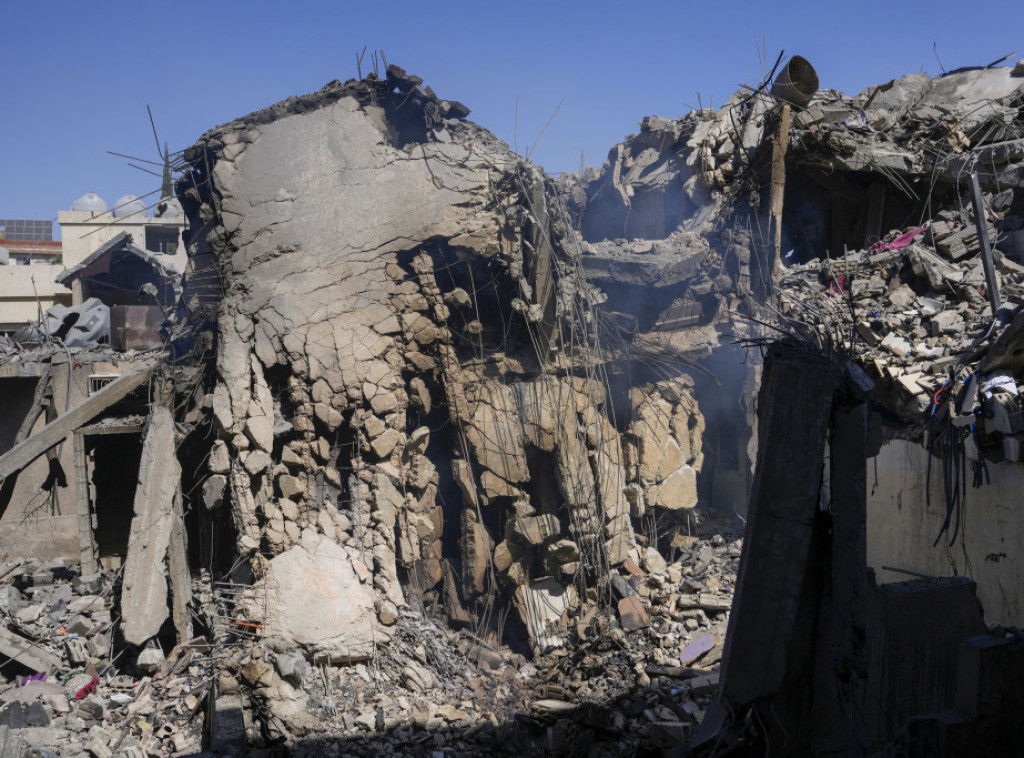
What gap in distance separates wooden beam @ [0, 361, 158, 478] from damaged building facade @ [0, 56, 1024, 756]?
26 millimetres

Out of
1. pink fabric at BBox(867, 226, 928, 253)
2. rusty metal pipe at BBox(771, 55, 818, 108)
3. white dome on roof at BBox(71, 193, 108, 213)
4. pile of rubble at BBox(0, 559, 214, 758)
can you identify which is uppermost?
white dome on roof at BBox(71, 193, 108, 213)

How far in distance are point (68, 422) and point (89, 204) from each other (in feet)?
76.9

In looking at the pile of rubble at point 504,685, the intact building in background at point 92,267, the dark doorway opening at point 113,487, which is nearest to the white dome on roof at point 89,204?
the intact building in background at point 92,267

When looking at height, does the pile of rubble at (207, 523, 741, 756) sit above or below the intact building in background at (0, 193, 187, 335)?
below

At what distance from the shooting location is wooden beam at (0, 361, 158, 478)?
585 cm

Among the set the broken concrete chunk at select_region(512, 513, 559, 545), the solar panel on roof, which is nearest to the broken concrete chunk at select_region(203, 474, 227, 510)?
the broken concrete chunk at select_region(512, 513, 559, 545)

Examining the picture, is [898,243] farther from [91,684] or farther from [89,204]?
[89,204]

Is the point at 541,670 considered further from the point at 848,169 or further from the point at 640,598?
the point at 848,169

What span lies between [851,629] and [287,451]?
13.8ft

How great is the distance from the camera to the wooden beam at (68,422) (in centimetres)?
585

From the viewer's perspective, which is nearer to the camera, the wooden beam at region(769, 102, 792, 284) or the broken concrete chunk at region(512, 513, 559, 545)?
the broken concrete chunk at region(512, 513, 559, 545)

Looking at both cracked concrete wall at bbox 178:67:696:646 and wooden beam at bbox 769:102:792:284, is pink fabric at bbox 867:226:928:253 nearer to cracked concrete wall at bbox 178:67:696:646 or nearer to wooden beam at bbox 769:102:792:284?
wooden beam at bbox 769:102:792:284

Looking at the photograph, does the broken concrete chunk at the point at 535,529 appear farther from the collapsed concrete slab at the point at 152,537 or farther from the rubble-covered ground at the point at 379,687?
the collapsed concrete slab at the point at 152,537

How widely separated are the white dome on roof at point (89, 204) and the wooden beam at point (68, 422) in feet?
72.4
